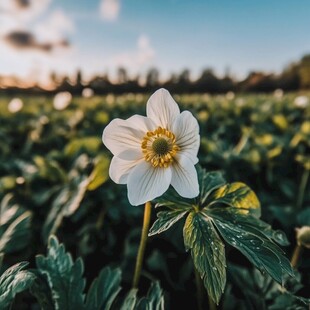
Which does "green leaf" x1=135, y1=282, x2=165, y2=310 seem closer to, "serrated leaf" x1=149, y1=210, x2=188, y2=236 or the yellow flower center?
"serrated leaf" x1=149, y1=210, x2=188, y2=236

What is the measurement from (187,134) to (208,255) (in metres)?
0.33

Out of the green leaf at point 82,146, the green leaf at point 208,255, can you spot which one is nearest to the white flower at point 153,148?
the green leaf at point 208,255

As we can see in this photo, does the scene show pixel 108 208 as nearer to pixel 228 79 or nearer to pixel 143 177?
pixel 143 177

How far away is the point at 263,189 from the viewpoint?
2.73 m

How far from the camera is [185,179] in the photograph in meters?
0.99

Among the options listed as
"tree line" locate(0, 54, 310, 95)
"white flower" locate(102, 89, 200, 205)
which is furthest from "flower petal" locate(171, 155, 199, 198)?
"tree line" locate(0, 54, 310, 95)

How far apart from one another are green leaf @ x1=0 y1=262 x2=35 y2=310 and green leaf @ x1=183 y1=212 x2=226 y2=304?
45cm

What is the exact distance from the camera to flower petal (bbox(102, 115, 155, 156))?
1.07m

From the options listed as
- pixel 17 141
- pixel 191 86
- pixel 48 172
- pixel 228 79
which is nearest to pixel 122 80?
pixel 191 86

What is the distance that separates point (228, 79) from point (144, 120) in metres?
39.1

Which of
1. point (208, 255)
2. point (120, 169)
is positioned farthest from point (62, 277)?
point (208, 255)

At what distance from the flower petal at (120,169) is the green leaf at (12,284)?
36 cm

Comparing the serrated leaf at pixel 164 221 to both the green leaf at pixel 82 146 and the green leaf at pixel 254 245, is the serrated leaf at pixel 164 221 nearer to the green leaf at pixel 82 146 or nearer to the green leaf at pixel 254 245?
the green leaf at pixel 254 245

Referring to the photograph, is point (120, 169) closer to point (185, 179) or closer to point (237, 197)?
point (185, 179)
